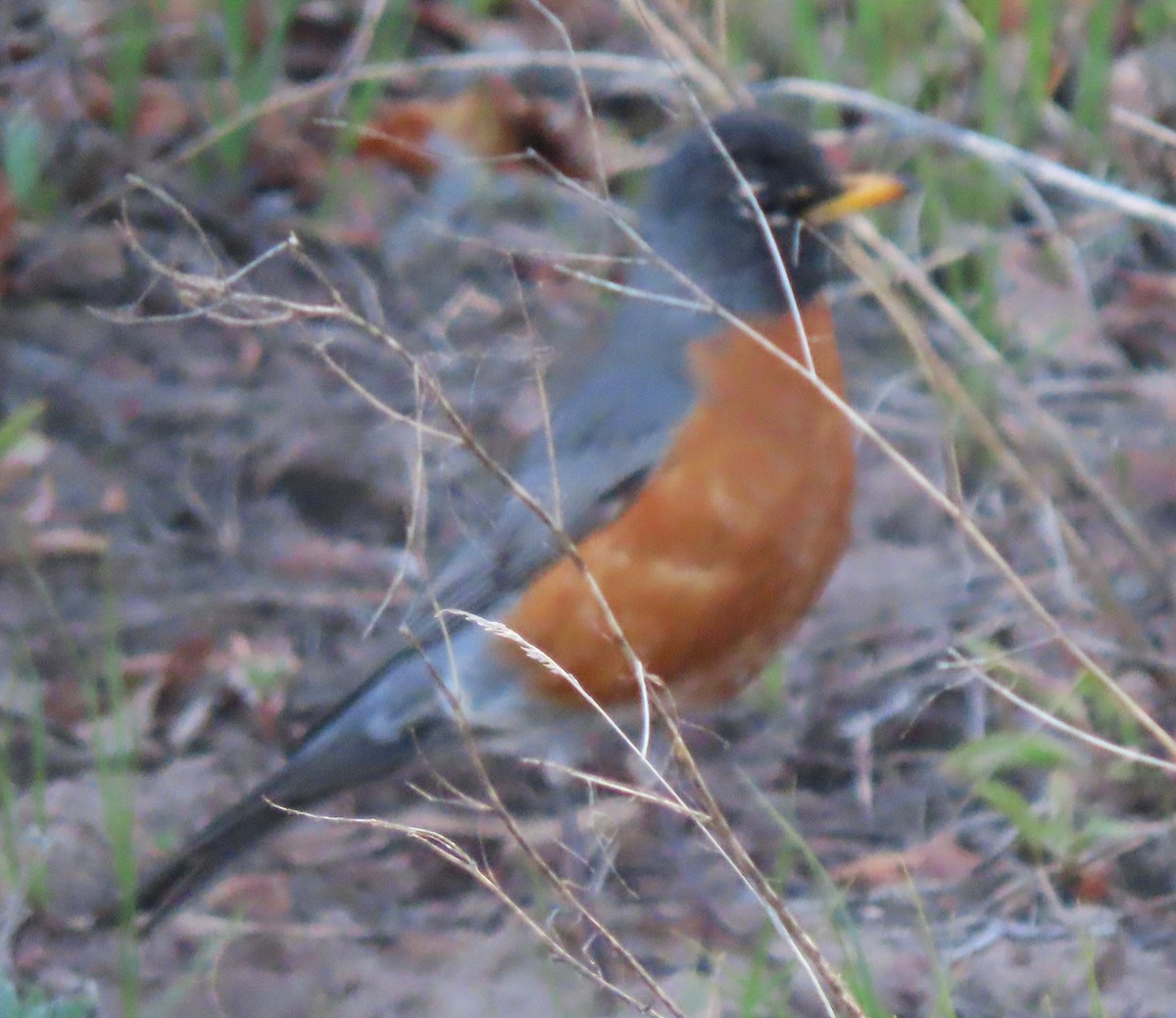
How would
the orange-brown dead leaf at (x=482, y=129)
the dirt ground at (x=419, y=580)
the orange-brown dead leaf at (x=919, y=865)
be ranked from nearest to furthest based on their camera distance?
the dirt ground at (x=419, y=580) < the orange-brown dead leaf at (x=919, y=865) < the orange-brown dead leaf at (x=482, y=129)

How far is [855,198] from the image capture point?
9.70 feet

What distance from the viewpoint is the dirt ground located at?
8.29 ft

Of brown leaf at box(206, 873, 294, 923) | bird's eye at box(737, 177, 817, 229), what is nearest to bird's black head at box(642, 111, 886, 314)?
bird's eye at box(737, 177, 817, 229)

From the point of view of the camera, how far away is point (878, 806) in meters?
2.96

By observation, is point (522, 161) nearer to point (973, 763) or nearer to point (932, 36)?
point (932, 36)

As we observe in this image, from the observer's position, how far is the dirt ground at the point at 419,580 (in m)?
2.53

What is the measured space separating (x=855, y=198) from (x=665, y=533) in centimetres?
64

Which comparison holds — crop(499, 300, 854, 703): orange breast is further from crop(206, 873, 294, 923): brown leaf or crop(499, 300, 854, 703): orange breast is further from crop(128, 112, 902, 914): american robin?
crop(206, 873, 294, 923): brown leaf

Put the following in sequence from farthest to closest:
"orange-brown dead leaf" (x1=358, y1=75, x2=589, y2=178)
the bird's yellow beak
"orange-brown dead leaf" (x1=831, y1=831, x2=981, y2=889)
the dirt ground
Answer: "orange-brown dead leaf" (x1=358, y1=75, x2=589, y2=178)
the bird's yellow beak
"orange-brown dead leaf" (x1=831, y1=831, x2=981, y2=889)
the dirt ground

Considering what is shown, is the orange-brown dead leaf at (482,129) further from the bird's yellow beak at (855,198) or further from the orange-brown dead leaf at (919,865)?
the orange-brown dead leaf at (919,865)

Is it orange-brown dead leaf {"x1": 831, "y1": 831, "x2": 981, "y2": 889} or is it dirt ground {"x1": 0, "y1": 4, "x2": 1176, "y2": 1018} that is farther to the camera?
orange-brown dead leaf {"x1": 831, "y1": 831, "x2": 981, "y2": 889}

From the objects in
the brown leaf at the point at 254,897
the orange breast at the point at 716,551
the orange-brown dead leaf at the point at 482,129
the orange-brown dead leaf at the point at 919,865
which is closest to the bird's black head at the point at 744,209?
the orange breast at the point at 716,551

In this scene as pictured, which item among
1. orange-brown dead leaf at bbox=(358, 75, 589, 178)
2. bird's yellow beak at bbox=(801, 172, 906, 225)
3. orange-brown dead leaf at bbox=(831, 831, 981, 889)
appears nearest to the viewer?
orange-brown dead leaf at bbox=(831, 831, 981, 889)

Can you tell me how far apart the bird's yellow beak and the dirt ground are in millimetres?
270
